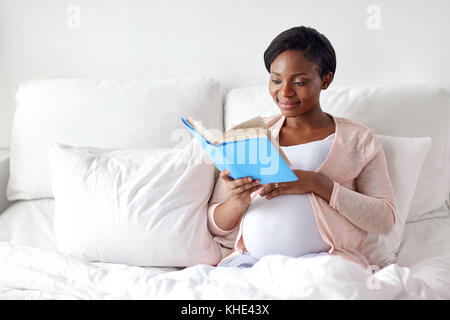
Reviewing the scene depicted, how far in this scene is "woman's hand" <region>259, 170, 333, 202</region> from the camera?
1.41 metres

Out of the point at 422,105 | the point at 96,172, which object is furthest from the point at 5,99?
the point at 422,105

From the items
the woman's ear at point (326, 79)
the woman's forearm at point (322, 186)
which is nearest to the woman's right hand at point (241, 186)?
the woman's forearm at point (322, 186)

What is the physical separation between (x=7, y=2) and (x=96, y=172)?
3.09 feet

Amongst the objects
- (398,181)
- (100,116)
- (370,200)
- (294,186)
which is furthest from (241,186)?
(100,116)

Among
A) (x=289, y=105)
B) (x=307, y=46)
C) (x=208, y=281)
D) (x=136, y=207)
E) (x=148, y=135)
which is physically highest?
(x=307, y=46)

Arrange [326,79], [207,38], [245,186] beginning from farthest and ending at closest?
[207,38]
[326,79]
[245,186]

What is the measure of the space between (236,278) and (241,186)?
254 millimetres

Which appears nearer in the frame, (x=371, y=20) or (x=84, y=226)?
(x=84, y=226)

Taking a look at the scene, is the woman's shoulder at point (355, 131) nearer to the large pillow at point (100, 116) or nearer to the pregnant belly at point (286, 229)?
the pregnant belly at point (286, 229)

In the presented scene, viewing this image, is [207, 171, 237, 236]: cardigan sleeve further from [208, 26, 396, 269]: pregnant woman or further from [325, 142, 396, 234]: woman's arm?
[325, 142, 396, 234]: woman's arm

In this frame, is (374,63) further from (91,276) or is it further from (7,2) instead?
(7,2)

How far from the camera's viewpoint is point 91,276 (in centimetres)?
136

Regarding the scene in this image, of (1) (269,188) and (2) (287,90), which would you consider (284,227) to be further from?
(2) (287,90)

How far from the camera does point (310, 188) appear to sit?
1415 millimetres
